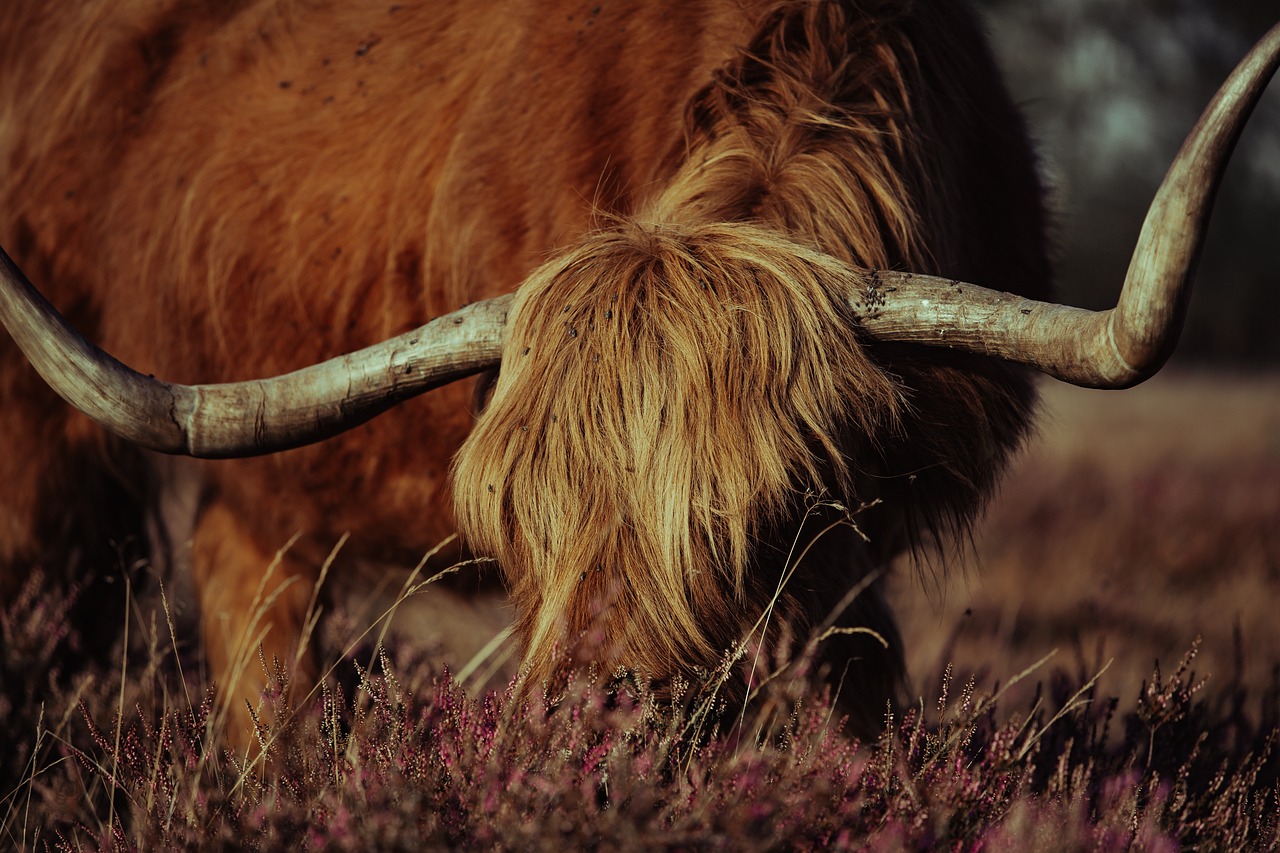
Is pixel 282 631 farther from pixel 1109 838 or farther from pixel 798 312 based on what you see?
pixel 1109 838

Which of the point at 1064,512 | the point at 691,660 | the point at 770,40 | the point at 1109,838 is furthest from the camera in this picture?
the point at 1064,512

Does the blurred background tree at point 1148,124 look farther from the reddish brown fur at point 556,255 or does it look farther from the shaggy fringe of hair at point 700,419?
the shaggy fringe of hair at point 700,419

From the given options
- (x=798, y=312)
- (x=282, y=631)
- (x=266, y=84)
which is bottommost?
(x=282, y=631)

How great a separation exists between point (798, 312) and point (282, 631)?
2.52 meters

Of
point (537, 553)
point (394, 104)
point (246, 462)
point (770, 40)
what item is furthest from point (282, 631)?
point (770, 40)

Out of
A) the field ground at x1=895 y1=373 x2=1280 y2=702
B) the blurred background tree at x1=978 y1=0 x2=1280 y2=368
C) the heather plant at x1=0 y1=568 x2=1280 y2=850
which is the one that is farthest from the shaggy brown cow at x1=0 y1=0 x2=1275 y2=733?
the blurred background tree at x1=978 y1=0 x2=1280 y2=368

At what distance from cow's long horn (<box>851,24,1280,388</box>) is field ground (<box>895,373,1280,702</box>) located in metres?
0.80

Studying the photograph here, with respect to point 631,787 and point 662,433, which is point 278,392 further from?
point 631,787

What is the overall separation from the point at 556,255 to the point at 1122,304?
125 cm

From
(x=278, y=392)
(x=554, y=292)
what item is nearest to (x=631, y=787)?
(x=554, y=292)

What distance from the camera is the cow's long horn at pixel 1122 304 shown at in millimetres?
1845

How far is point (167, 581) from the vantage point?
14.8 feet

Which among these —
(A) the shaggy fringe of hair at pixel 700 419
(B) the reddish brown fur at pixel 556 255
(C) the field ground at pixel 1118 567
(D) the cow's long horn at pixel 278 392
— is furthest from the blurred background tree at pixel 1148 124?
(D) the cow's long horn at pixel 278 392

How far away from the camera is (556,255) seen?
273 cm
